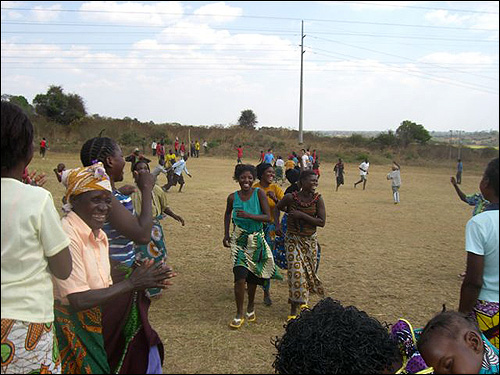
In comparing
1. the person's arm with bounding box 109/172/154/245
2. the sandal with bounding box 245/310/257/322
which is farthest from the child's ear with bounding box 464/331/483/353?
the sandal with bounding box 245/310/257/322

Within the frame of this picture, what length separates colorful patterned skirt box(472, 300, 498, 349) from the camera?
264cm

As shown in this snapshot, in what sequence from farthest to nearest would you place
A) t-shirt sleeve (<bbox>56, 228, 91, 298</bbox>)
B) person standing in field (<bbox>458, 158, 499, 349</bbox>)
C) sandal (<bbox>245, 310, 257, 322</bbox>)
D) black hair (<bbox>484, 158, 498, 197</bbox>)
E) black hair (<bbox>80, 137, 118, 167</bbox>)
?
1. sandal (<bbox>245, 310, 257, 322</bbox>)
2. black hair (<bbox>80, 137, 118, 167</bbox>)
3. black hair (<bbox>484, 158, 498, 197</bbox>)
4. person standing in field (<bbox>458, 158, 499, 349</bbox>)
5. t-shirt sleeve (<bbox>56, 228, 91, 298</bbox>)

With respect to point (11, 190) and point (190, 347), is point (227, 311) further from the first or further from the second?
point (11, 190)

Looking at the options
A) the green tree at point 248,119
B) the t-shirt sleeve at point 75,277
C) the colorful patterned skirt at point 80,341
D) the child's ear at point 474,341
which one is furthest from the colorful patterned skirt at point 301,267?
the green tree at point 248,119

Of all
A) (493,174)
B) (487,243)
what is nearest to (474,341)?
(487,243)

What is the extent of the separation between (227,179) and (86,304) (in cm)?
1950

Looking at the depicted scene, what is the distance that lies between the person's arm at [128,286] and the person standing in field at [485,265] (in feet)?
5.56

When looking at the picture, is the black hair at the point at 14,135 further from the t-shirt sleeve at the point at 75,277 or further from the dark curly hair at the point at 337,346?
the dark curly hair at the point at 337,346

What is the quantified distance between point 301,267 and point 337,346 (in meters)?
2.29

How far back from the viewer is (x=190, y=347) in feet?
13.5

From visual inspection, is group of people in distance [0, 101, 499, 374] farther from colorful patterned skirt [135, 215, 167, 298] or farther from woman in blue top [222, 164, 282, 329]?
colorful patterned skirt [135, 215, 167, 298]

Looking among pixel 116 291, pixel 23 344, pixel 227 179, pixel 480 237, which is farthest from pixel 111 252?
pixel 227 179

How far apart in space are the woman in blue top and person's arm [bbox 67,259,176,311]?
8.14ft

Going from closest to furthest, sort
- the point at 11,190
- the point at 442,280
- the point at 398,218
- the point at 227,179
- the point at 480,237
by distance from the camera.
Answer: the point at 11,190 < the point at 480,237 < the point at 442,280 < the point at 398,218 < the point at 227,179
